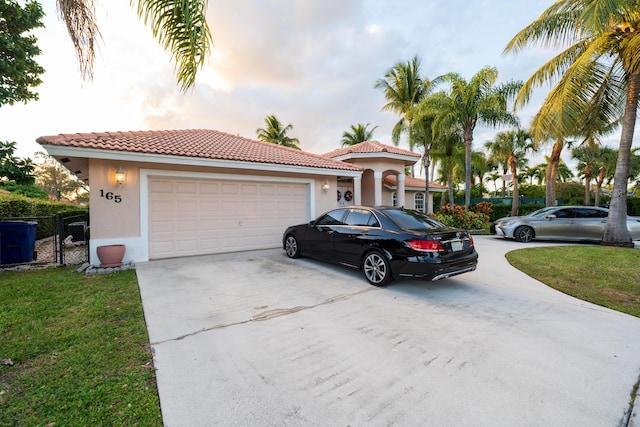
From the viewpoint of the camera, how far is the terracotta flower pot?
639cm

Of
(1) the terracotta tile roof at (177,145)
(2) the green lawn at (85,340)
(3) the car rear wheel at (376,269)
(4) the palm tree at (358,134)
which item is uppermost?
(4) the palm tree at (358,134)

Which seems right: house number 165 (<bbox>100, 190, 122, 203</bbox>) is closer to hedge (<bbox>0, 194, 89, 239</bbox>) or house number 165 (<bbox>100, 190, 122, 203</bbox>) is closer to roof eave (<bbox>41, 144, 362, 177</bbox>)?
roof eave (<bbox>41, 144, 362, 177</bbox>)

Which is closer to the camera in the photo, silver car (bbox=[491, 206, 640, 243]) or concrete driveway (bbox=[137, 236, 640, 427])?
concrete driveway (bbox=[137, 236, 640, 427])

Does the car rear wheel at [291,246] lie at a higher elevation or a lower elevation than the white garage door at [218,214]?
lower

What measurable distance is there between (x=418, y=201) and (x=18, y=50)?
2234 cm

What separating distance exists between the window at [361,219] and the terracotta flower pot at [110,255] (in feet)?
17.9

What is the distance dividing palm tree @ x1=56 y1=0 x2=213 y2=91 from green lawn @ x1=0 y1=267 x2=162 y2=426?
11.5 feet

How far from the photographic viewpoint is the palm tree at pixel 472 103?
1405cm

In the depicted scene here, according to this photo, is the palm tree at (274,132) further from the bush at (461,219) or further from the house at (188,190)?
the bush at (461,219)

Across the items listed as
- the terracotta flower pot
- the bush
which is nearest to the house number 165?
the terracotta flower pot

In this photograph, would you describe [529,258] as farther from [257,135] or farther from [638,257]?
[257,135]

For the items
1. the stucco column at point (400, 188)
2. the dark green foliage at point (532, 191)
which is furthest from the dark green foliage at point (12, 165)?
the dark green foliage at point (532, 191)

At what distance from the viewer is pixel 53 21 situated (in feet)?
12.3

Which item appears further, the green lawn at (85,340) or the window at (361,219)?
the window at (361,219)
